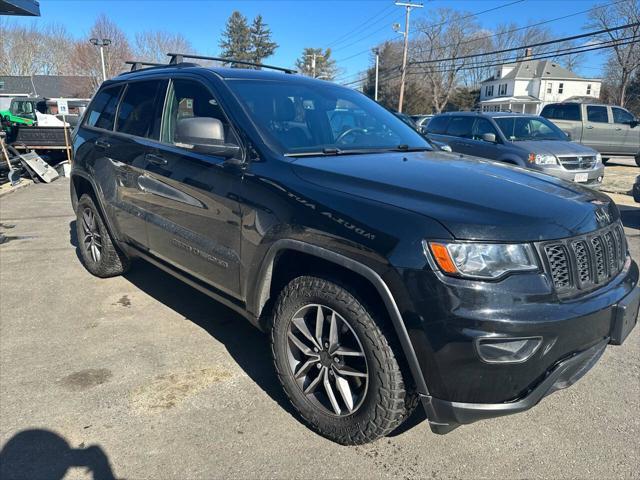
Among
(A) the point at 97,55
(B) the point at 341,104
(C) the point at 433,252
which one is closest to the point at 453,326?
(C) the point at 433,252

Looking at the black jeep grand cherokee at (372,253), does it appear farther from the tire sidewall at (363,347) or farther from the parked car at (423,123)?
the parked car at (423,123)

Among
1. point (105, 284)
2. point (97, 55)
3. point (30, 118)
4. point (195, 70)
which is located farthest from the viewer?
point (97, 55)

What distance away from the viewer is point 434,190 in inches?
88.7

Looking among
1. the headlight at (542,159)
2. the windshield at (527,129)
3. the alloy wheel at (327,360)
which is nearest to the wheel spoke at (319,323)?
the alloy wheel at (327,360)

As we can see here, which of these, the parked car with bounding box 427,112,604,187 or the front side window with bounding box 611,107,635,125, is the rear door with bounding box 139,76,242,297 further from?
the front side window with bounding box 611,107,635,125

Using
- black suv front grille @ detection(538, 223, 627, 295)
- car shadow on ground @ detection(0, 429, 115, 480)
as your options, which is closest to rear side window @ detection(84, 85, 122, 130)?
car shadow on ground @ detection(0, 429, 115, 480)

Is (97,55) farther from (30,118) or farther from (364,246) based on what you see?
(364,246)

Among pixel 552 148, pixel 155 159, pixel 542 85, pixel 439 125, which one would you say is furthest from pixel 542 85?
pixel 155 159

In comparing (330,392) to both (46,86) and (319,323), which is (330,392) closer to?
(319,323)

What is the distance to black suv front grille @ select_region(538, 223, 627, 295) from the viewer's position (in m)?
2.02

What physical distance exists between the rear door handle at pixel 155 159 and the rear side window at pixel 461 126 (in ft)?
26.8

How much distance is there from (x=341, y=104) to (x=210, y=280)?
1.58 metres

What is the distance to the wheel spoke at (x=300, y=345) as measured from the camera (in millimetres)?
2505

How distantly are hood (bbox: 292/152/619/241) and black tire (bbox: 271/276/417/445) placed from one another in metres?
0.51
